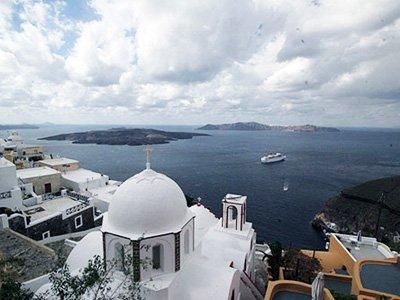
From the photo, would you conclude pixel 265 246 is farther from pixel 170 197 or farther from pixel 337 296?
pixel 170 197

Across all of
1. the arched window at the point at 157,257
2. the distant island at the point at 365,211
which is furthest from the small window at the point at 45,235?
the distant island at the point at 365,211

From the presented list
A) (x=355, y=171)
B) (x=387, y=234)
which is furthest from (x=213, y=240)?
(x=355, y=171)

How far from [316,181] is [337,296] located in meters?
62.5

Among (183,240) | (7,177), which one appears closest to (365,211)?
(183,240)

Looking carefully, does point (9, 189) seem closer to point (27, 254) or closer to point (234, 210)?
point (27, 254)

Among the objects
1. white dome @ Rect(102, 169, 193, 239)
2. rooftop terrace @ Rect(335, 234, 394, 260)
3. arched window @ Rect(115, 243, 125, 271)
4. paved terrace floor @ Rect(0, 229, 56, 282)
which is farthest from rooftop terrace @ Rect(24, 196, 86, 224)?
rooftop terrace @ Rect(335, 234, 394, 260)

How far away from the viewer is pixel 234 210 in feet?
63.3

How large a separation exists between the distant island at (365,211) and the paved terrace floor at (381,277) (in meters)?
25.0

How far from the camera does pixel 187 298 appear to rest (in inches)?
445

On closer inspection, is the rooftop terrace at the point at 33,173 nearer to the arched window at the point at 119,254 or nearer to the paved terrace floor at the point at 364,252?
the arched window at the point at 119,254

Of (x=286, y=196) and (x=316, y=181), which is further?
(x=316, y=181)

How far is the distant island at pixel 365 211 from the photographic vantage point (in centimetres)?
4072

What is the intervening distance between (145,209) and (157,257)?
243cm

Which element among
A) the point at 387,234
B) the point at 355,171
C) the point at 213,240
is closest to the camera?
the point at 213,240
